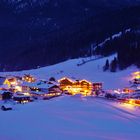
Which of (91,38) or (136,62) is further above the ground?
(91,38)

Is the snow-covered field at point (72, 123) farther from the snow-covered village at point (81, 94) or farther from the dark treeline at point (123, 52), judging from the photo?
the dark treeline at point (123, 52)

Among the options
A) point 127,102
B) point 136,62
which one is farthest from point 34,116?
point 136,62

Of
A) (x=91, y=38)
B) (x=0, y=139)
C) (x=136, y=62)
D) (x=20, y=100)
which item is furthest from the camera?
(x=91, y=38)

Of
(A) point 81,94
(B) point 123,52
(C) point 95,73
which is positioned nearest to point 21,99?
(A) point 81,94

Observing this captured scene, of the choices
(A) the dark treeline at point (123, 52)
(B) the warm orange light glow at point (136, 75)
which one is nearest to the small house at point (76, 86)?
(B) the warm orange light glow at point (136, 75)

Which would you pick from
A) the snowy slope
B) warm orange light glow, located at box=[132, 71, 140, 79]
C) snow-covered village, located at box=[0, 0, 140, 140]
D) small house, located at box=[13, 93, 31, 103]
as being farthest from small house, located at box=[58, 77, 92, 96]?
small house, located at box=[13, 93, 31, 103]

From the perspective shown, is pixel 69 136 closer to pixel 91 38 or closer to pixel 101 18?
pixel 91 38

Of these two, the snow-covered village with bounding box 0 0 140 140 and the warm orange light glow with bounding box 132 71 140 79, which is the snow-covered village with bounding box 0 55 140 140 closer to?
the snow-covered village with bounding box 0 0 140 140

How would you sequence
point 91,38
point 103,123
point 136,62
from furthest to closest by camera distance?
point 91,38 < point 136,62 < point 103,123

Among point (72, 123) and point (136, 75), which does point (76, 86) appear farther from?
point (72, 123)
